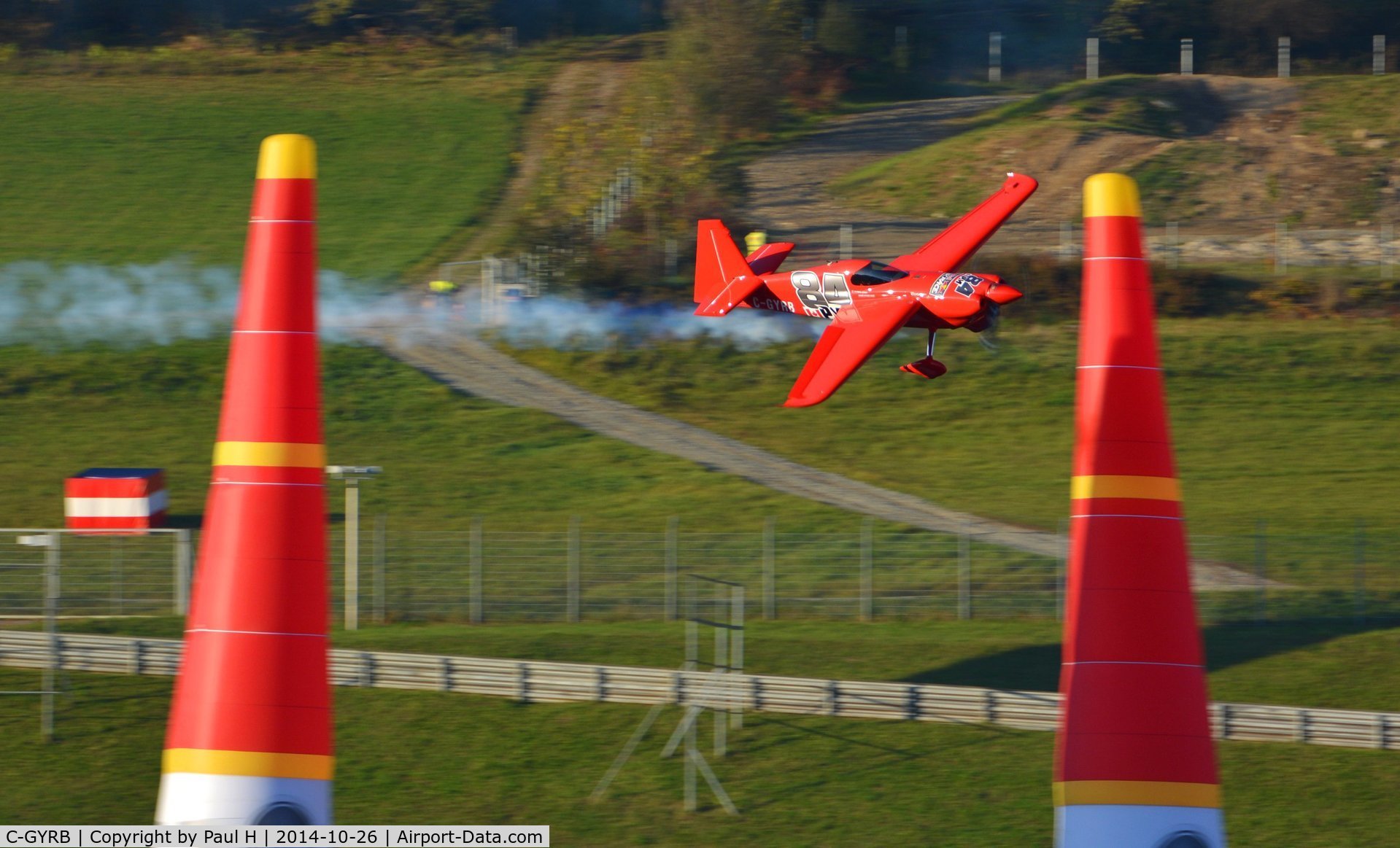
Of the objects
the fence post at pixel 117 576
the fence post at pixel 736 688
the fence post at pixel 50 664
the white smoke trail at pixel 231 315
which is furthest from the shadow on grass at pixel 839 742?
the white smoke trail at pixel 231 315

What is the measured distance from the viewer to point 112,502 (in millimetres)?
35906

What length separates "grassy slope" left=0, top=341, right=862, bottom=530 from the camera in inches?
1555

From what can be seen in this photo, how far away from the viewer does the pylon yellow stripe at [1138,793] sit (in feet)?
32.2

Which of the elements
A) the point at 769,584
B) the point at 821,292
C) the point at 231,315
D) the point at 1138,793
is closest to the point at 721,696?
the point at 821,292

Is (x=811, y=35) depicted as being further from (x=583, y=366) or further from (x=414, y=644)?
(x=414, y=644)

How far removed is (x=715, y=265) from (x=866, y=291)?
344 centimetres

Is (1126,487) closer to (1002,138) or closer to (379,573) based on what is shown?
(379,573)

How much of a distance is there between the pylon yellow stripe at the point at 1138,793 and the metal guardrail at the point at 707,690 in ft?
44.4

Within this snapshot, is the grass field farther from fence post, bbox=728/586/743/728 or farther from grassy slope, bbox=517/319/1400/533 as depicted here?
grassy slope, bbox=517/319/1400/533

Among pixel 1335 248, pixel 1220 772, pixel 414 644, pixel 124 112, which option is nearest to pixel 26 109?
pixel 124 112

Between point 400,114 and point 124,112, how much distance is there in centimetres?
1330

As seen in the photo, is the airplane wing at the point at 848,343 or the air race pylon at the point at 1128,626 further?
the airplane wing at the point at 848,343

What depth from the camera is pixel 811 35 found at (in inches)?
2982

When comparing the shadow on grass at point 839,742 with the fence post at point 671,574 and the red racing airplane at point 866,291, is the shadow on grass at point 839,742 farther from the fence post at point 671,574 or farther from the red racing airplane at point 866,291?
the red racing airplane at point 866,291
